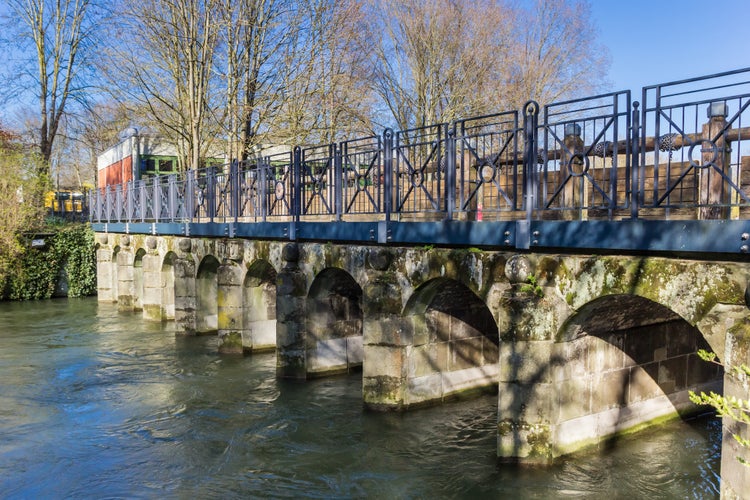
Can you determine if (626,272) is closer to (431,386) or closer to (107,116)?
(431,386)

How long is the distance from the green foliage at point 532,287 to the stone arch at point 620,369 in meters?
0.42

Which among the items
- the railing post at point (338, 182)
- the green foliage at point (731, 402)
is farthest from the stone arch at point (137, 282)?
the green foliage at point (731, 402)

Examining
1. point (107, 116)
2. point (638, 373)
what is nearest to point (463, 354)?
point (638, 373)

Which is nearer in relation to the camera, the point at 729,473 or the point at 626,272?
the point at 729,473

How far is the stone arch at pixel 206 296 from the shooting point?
48.8ft

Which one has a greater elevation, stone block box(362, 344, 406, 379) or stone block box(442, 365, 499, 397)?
→ stone block box(362, 344, 406, 379)

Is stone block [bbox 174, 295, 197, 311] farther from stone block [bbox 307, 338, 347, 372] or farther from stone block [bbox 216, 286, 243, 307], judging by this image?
stone block [bbox 307, 338, 347, 372]

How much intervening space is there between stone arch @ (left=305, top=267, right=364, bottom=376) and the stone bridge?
2 cm

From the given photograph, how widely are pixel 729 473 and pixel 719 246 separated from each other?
1.71 metres

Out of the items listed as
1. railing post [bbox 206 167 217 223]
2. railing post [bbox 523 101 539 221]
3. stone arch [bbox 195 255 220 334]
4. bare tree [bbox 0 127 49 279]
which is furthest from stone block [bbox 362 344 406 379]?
bare tree [bbox 0 127 49 279]

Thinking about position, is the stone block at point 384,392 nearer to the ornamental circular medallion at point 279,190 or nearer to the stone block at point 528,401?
the stone block at point 528,401

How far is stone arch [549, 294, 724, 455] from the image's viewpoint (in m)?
6.64

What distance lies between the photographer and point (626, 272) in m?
5.76

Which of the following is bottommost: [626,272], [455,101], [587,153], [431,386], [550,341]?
[431,386]
